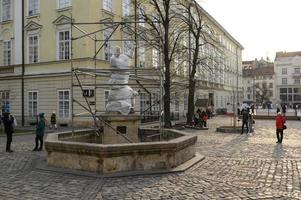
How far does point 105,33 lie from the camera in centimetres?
3347

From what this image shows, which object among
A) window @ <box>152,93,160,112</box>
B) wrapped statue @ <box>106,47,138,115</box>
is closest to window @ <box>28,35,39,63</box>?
window @ <box>152,93,160,112</box>

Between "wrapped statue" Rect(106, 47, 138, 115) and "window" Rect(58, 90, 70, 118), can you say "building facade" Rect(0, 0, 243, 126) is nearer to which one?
"window" Rect(58, 90, 70, 118)

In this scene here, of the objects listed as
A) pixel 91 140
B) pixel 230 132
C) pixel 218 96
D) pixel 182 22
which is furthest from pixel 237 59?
pixel 91 140

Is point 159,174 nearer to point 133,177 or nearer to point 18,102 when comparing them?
point 133,177

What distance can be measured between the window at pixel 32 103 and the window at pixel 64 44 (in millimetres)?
4581

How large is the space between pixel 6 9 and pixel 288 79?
300 feet

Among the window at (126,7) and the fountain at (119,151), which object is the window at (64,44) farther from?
the fountain at (119,151)

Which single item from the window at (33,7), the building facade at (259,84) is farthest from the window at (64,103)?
the building facade at (259,84)

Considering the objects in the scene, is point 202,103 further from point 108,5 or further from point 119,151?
point 119,151

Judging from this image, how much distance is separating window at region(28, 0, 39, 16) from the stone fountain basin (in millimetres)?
27000

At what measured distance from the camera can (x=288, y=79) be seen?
11344 centimetres

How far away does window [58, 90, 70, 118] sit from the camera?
33500 mm

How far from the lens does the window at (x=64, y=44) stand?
110 feet

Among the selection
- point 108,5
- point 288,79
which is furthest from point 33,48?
point 288,79
